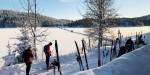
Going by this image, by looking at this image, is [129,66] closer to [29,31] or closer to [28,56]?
[28,56]

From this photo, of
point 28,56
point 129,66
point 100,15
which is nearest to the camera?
point 129,66

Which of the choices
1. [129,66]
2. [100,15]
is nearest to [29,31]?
[100,15]

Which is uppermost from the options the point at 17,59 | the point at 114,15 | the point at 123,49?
the point at 114,15

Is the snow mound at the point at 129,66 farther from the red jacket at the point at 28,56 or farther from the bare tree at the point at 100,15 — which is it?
the bare tree at the point at 100,15

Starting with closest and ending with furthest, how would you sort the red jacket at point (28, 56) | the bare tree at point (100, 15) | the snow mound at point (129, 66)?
the snow mound at point (129, 66) < the red jacket at point (28, 56) < the bare tree at point (100, 15)

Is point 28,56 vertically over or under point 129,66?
under

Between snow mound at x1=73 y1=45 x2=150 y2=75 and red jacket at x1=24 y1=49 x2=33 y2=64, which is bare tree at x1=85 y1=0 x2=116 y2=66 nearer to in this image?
red jacket at x1=24 y1=49 x2=33 y2=64

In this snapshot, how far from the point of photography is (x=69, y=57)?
2547 centimetres

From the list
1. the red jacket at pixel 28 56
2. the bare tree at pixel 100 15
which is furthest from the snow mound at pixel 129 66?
the bare tree at pixel 100 15

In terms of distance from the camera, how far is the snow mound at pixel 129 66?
6797mm

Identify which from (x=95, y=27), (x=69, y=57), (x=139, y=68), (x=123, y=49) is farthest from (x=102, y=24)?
(x=139, y=68)

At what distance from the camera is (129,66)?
728cm

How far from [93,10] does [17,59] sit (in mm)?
8543

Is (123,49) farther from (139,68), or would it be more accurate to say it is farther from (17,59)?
(17,59)
